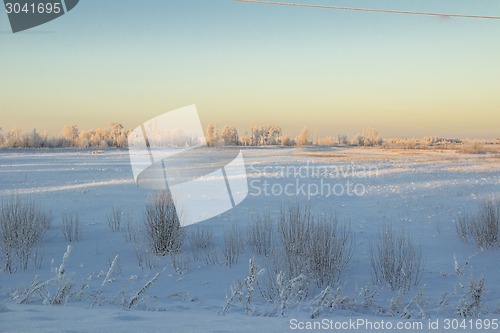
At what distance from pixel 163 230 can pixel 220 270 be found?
5.92 feet

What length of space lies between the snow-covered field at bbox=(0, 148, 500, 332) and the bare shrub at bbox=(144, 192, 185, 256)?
337mm

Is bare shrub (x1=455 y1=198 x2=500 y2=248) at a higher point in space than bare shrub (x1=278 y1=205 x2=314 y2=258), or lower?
lower

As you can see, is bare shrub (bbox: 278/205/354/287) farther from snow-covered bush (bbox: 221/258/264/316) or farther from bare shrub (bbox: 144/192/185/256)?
bare shrub (bbox: 144/192/185/256)

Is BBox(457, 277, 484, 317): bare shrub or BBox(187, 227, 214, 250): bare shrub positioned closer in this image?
BBox(457, 277, 484, 317): bare shrub

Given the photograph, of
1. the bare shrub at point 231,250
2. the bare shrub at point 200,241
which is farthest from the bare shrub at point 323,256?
the bare shrub at point 200,241

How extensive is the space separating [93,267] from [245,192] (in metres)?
11.1

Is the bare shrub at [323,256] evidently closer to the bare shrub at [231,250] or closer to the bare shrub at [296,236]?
the bare shrub at [296,236]

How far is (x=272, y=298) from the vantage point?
22.5 feet

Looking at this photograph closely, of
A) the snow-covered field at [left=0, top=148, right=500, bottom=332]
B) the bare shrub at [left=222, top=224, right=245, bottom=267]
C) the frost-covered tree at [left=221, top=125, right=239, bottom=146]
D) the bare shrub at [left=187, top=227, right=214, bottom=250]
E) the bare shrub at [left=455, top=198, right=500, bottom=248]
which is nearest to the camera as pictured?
the snow-covered field at [left=0, top=148, right=500, bottom=332]

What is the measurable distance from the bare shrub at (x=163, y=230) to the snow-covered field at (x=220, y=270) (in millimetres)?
337

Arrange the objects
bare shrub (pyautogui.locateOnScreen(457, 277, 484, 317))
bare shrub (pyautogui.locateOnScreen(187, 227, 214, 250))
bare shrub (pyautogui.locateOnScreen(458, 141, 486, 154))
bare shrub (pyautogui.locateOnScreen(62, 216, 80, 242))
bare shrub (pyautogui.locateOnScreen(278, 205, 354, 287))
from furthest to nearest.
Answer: bare shrub (pyautogui.locateOnScreen(458, 141, 486, 154)), bare shrub (pyautogui.locateOnScreen(62, 216, 80, 242)), bare shrub (pyautogui.locateOnScreen(187, 227, 214, 250)), bare shrub (pyautogui.locateOnScreen(278, 205, 354, 287)), bare shrub (pyautogui.locateOnScreen(457, 277, 484, 317))

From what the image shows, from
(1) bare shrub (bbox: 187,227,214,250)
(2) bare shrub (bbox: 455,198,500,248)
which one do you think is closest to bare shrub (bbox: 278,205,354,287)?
(1) bare shrub (bbox: 187,227,214,250)

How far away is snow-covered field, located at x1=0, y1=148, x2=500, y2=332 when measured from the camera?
4332mm

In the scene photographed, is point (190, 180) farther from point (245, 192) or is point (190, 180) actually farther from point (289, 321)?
point (289, 321)
